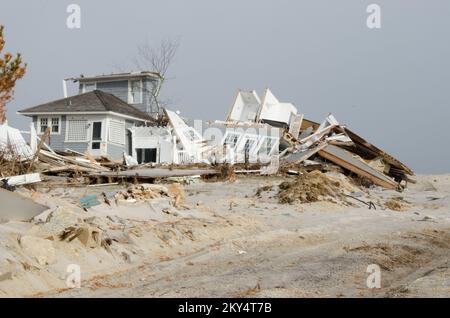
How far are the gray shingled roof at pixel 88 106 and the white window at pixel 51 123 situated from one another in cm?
47

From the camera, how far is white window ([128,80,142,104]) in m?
38.3

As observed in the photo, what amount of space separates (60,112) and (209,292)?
27929 mm

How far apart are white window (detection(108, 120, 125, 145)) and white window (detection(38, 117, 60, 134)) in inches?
119

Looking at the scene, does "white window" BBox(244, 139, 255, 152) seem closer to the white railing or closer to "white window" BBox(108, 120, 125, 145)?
the white railing

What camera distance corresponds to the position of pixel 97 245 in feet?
29.2

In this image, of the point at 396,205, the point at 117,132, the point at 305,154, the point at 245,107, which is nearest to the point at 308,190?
the point at 396,205

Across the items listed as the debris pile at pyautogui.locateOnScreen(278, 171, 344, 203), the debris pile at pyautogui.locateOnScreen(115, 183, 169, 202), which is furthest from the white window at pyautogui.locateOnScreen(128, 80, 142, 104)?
the debris pile at pyautogui.locateOnScreen(115, 183, 169, 202)

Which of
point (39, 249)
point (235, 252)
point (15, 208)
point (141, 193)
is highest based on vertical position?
point (15, 208)

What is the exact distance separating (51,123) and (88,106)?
239cm

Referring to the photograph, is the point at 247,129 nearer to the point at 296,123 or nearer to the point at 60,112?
the point at 296,123

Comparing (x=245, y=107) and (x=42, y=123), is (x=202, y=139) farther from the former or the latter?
(x=42, y=123)

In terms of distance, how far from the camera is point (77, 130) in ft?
109

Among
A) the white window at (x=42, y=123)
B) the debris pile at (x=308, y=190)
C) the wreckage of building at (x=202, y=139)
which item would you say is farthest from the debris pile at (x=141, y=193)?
the white window at (x=42, y=123)

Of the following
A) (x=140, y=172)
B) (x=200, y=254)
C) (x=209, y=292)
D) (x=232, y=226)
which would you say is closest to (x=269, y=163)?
(x=140, y=172)
